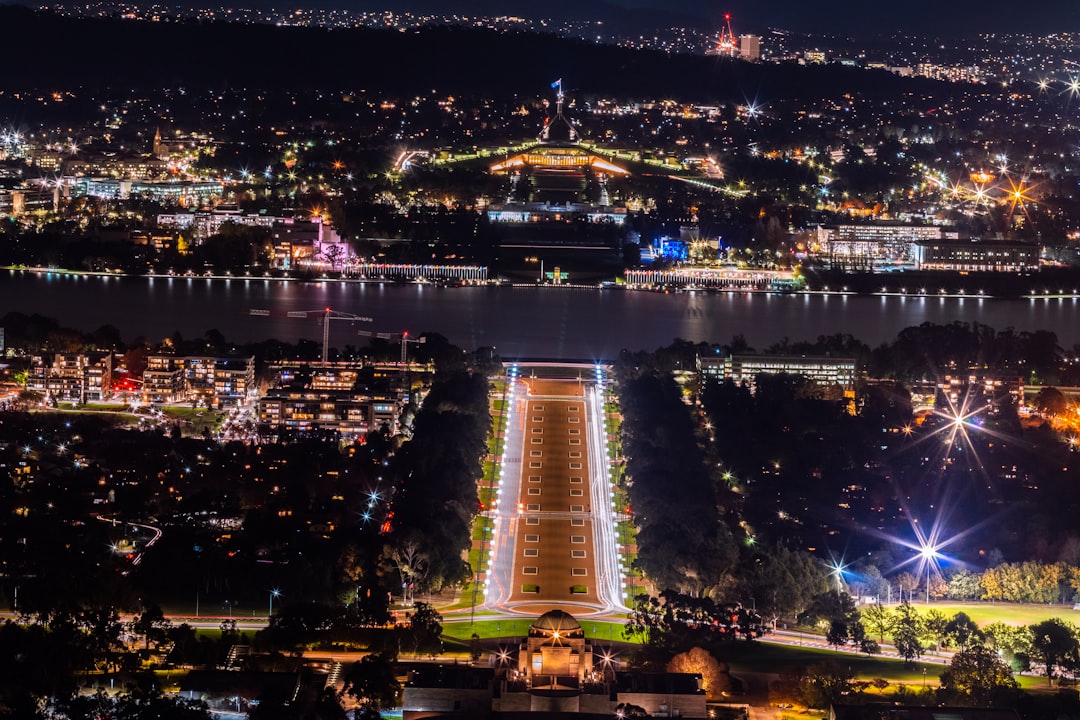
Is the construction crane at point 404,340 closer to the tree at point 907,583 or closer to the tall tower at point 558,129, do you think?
the tree at point 907,583

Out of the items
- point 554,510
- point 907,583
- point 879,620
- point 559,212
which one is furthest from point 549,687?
point 559,212

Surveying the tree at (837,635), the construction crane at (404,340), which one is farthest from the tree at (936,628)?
the construction crane at (404,340)

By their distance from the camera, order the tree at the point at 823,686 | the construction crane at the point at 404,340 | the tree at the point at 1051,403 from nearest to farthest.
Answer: the tree at the point at 823,686 < the tree at the point at 1051,403 < the construction crane at the point at 404,340

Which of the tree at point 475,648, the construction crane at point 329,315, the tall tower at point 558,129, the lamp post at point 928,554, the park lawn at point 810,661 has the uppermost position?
the tall tower at point 558,129

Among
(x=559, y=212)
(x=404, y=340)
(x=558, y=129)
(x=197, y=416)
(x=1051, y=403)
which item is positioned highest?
(x=558, y=129)

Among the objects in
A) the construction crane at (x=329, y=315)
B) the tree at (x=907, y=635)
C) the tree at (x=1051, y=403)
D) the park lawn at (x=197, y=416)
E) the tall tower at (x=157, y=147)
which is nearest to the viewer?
the tree at (x=907, y=635)

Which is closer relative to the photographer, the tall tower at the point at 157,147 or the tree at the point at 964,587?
the tree at the point at 964,587

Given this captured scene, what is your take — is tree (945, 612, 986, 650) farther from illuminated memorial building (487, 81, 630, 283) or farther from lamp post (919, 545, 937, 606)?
illuminated memorial building (487, 81, 630, 283)

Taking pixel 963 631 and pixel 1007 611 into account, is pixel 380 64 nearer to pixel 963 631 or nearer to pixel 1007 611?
pixel 1007 611
